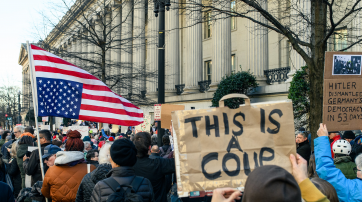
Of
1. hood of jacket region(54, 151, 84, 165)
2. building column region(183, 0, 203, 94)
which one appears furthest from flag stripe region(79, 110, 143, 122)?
building column region(183, 0, 203, 94)

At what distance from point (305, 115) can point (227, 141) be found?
12736mm

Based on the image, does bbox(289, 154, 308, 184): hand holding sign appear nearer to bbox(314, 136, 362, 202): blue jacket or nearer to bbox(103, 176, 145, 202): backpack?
bbox(314, 136, 362, 202): blue jacket

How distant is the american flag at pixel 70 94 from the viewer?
18.2 feet

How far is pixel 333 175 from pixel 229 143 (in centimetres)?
114

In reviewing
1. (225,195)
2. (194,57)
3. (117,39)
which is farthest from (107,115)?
(194,57)

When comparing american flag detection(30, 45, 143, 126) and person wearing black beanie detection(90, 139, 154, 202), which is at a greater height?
american flag detection(30, 45, 143, 126)

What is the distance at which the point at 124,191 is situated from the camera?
9.98ft

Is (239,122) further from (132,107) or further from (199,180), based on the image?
(132,107)

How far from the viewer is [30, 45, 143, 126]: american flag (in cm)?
554

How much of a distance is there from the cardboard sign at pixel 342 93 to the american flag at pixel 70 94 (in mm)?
3487

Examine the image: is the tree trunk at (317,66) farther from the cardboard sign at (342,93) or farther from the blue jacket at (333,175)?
the blue jacket at (333,175)

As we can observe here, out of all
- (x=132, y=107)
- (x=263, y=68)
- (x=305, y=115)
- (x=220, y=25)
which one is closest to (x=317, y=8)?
(x=132, y=107)

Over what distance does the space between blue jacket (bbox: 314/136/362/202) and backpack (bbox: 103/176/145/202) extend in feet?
5.69

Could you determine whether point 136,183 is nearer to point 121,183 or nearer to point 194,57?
point 121,183
